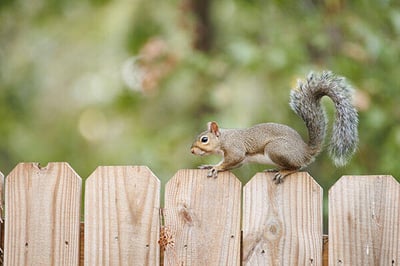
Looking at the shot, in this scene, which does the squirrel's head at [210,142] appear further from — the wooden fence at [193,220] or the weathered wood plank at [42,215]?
the weathered wood plank at [42,215]

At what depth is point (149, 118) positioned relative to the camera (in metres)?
6.77

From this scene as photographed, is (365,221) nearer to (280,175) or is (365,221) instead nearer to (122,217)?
(280,175)

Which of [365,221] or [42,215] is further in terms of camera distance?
[42,215]

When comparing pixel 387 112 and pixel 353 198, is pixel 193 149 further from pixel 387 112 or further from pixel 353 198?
pixel 387 112

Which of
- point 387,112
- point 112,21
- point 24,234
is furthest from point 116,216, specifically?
point 112,21

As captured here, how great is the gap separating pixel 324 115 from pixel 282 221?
1.93 ft

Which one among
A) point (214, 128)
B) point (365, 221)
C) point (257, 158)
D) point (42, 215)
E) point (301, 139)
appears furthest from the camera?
point (214, 128)

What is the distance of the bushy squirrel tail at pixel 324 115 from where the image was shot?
8.90 ft

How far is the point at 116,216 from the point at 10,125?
431 cm

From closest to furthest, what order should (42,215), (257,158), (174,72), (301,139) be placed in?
(42,215)
(301,139)
(257,158)
(174,72)

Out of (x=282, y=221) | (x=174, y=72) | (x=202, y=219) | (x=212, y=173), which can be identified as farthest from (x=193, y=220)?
(x=174, y=72)

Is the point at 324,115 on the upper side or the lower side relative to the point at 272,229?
upper

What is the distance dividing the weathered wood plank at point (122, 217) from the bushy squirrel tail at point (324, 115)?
606 mm

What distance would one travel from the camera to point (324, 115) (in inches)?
115
